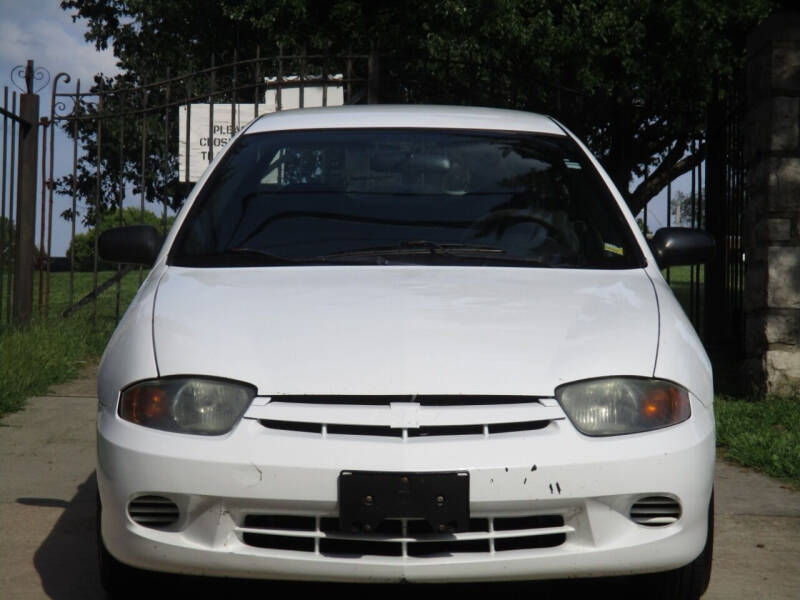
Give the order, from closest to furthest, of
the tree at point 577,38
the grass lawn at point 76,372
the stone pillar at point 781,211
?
the grass lawn at point 76,372 → the stone pillar at point 781,211 → the tree at point 577,38

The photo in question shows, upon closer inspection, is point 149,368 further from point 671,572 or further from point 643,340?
point 671,572

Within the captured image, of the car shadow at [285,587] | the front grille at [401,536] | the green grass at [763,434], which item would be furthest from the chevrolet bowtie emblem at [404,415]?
the green grass at [763,434]

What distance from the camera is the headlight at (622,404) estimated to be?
296cm

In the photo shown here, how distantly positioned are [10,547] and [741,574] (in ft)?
8.53

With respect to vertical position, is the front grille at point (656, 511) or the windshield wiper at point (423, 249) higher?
the windshield wiper at point (423, 249)

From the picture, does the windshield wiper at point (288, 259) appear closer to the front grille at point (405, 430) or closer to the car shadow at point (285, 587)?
the front grille at point (405, 430)

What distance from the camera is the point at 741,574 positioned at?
3934 millimetres

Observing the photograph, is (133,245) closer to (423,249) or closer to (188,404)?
(423,249)

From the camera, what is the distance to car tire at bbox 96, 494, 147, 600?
323 centimetres

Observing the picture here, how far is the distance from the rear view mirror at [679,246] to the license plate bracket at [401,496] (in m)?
1.69

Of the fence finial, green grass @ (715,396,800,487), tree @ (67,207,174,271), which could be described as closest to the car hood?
green grass @ (715,396,800,487)

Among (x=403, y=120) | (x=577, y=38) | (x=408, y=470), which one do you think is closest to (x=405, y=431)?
(x=408, y=470)

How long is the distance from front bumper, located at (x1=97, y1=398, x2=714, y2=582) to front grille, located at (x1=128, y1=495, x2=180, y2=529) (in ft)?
0.07

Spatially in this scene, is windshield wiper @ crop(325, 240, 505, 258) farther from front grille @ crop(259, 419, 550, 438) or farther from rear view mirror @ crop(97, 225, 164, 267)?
front grille @ crop(259, 419, 550, 438)
